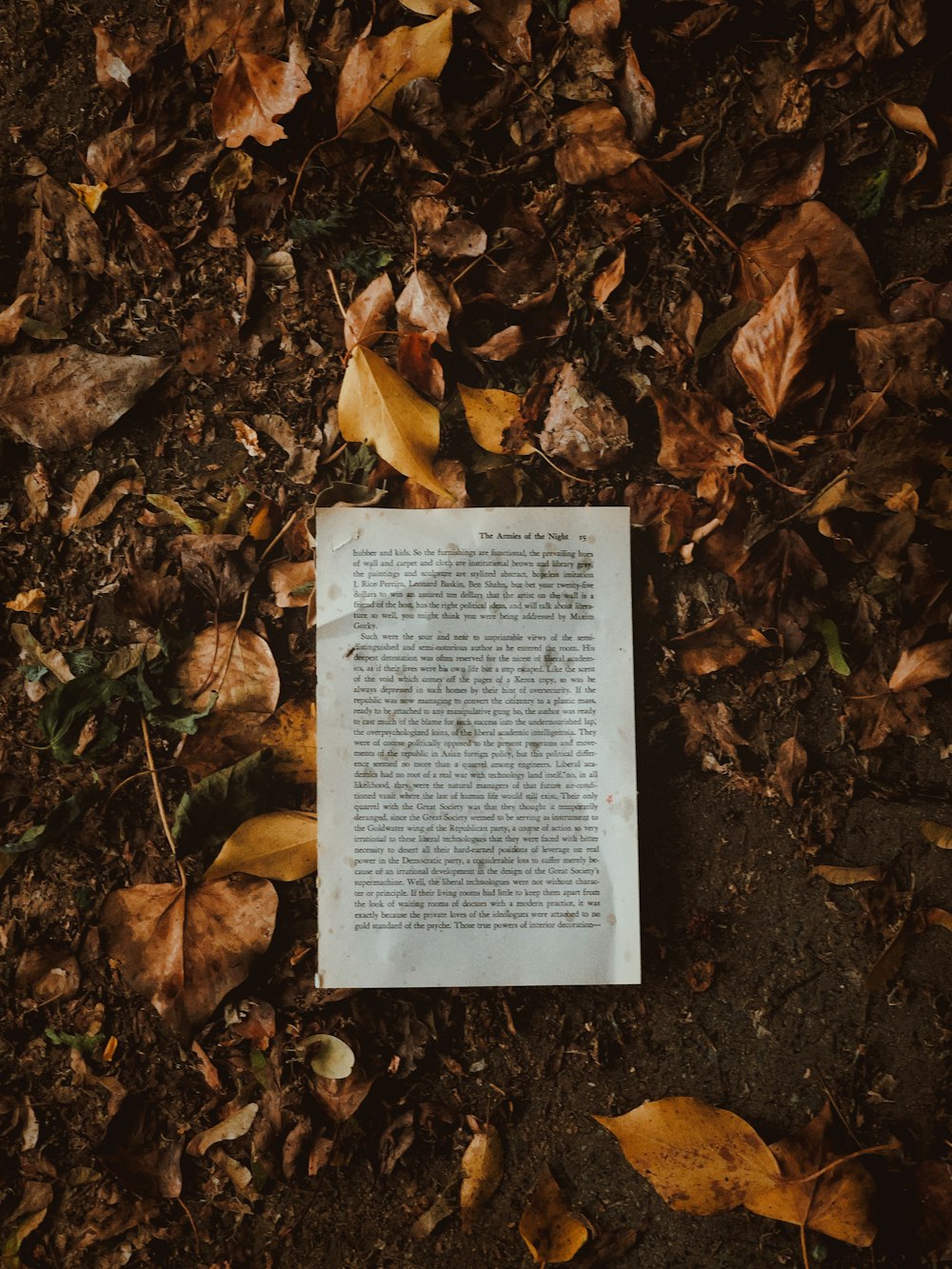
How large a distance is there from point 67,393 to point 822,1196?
1104mm

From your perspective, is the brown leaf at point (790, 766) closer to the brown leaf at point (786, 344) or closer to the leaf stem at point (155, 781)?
the brown leaf at point (786, 344)

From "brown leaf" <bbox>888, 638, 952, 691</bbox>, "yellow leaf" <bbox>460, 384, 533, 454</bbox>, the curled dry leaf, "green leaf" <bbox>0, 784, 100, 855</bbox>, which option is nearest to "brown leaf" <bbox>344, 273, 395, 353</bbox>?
"yellow leaf" <bbox>460, 384, 533, 454</bbox>

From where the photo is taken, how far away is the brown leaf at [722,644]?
0.80 m

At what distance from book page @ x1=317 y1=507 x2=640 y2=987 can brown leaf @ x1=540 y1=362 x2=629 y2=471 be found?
0.18 feet

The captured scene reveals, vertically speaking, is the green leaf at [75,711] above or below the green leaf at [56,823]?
above

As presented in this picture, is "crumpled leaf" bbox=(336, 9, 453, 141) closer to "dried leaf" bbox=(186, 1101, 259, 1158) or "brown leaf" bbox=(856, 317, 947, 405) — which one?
"brown leaf" bbox=(856, 317, 947, 405)

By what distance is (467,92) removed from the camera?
812 mm

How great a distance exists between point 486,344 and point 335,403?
166 millimetres

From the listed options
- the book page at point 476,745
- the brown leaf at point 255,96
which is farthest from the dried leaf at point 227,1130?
the brown leaf at point 255,96

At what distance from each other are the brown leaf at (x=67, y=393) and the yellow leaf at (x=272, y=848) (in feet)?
1.45

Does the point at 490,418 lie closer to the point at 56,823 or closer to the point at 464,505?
the point at 464,505

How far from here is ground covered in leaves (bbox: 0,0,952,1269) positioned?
0.79m

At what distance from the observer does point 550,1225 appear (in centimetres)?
78

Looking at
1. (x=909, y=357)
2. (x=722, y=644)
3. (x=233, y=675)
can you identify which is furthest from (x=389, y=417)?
(x=909, y=357)
